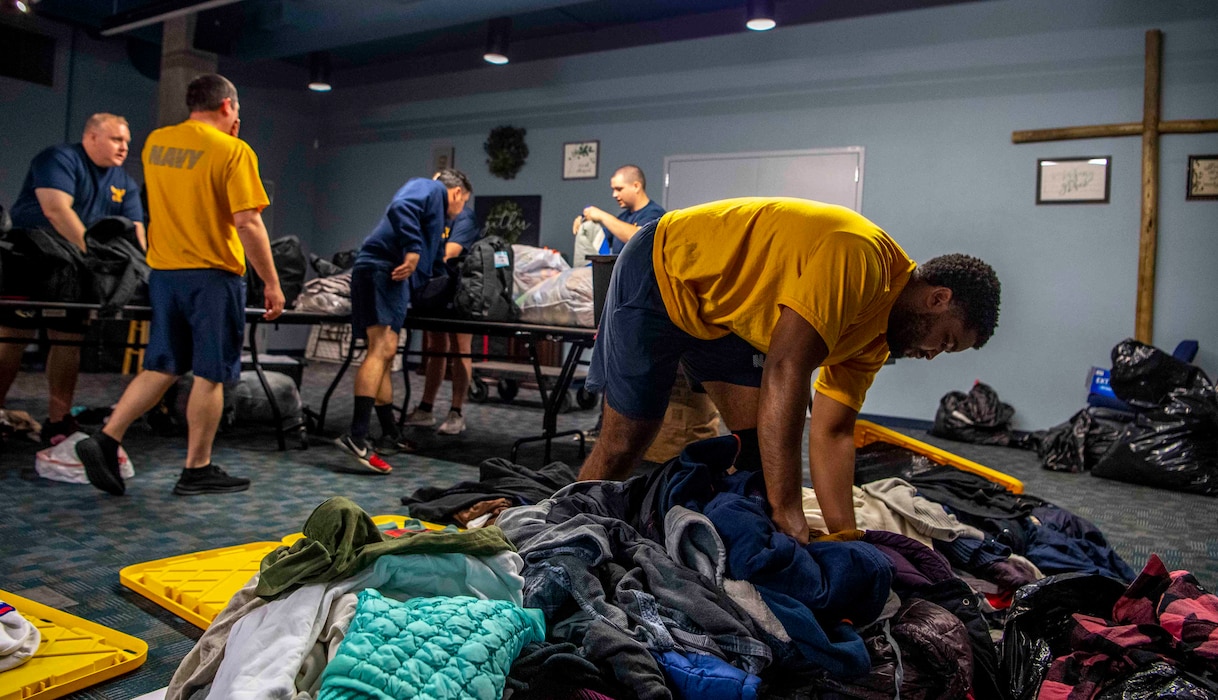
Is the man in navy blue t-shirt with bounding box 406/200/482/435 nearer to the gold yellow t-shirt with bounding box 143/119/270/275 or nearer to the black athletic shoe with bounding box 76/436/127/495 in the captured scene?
the gold yellow t-shirt with bounding box 143/119/270/275

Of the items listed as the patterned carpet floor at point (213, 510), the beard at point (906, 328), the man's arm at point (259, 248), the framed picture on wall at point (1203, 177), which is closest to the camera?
the beard at point (906, 328)

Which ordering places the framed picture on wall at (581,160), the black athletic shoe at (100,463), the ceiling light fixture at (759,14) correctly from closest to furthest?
the black athletic shoe at (100,463), the ceiling light fixture at (759,14), the framed picture on wall at (581,160)

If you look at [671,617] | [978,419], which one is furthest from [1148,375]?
[671,617]

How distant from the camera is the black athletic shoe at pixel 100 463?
3.02 metres

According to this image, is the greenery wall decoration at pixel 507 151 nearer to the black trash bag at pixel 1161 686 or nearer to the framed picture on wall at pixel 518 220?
the framed picture on wall at pixel 518 220

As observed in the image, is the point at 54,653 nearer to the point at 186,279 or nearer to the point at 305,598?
the point at 305,598

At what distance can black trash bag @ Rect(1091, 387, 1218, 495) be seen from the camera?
434 cm

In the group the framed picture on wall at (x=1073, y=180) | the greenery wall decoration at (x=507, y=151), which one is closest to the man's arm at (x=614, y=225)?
the framed picture on wall at (x=1073, y=180)

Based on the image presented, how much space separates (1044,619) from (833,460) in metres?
0.65

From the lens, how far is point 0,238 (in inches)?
155

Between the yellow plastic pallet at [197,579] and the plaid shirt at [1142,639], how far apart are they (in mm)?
1689

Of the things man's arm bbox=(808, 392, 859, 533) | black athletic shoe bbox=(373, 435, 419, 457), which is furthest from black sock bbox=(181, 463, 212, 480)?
man's arm bbox=(808, 392, 859, 533)

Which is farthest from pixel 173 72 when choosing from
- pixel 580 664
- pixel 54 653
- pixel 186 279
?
pixel 580 664

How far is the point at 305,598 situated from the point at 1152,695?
1359mm
